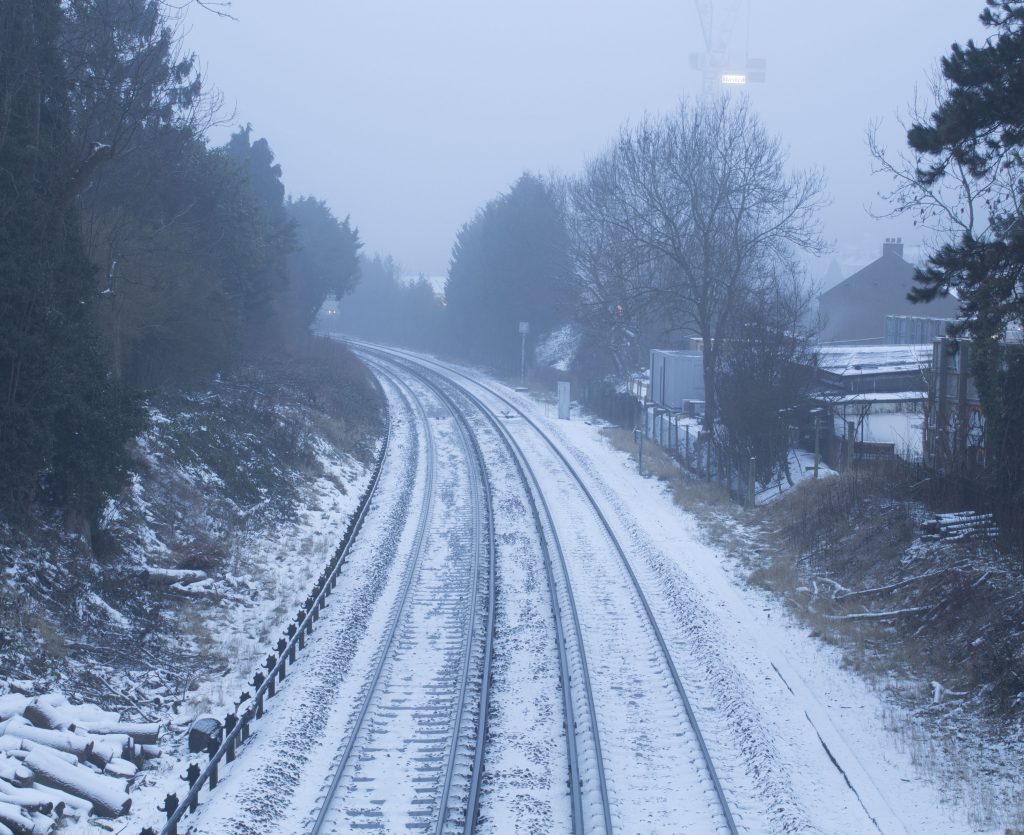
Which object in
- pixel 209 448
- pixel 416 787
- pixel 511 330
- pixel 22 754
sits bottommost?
pixel 416 787

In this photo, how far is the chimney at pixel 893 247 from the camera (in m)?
52.0

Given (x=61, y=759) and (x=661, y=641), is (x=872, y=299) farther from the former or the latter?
(x=61, y=759)

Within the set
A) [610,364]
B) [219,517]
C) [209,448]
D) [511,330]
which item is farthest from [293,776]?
[511,330]

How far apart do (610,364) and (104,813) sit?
3946 cm

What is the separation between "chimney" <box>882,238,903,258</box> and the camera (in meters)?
52.0

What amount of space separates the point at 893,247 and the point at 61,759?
55520mm

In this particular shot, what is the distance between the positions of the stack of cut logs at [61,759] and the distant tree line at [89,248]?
372 centimetres

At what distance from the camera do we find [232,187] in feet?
96.6

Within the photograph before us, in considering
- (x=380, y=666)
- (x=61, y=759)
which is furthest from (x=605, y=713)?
(x=61, y=759)

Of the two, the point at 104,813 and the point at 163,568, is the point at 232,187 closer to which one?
the point at 163,568

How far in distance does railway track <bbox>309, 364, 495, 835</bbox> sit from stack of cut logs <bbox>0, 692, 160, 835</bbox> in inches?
72.0

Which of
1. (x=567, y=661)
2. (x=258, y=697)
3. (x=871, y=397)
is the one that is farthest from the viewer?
(x=871, y=397)

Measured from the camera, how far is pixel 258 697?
9711 millimetres

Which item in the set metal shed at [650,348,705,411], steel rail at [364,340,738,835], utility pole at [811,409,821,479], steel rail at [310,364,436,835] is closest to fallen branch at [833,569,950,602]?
steel rail at [364,340,738,835]
